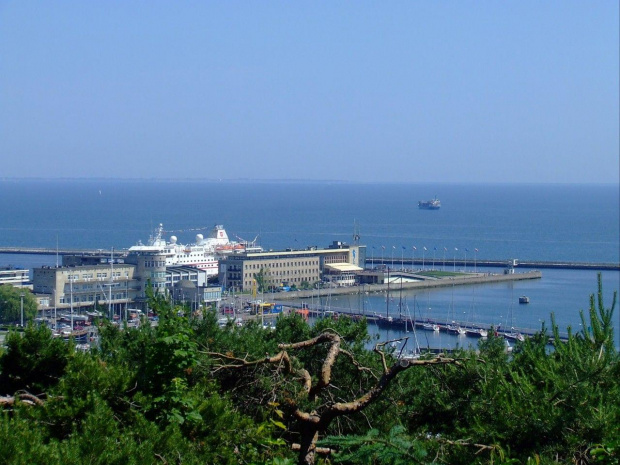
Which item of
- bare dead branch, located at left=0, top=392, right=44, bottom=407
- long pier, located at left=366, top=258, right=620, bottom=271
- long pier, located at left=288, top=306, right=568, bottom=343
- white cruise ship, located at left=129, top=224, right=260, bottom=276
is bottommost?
long pier, located at left=288, top=306, right=568, bottom=343

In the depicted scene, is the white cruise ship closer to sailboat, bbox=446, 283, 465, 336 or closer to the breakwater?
the breakwater

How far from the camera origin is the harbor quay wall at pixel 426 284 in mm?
23781

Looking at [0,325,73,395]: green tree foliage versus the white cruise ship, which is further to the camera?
the white cruise ship

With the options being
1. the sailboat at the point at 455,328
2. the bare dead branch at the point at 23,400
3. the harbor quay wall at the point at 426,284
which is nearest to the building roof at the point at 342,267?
the harbor quay wall at the point at 426,284

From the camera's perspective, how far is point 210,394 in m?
3.48

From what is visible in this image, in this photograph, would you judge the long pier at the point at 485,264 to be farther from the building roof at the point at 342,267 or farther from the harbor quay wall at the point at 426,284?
the building roof at the point at 342,267

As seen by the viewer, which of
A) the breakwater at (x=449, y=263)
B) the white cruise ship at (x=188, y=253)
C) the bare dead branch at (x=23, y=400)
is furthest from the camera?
the breakwater at (x=449, y=263)

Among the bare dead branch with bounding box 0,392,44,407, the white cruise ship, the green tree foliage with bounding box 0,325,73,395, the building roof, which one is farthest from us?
the white cruise ship

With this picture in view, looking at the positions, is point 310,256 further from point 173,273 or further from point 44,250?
point 44,250

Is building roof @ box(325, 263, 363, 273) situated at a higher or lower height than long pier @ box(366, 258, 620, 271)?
higher

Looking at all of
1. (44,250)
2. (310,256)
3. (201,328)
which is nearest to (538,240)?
(310,256)

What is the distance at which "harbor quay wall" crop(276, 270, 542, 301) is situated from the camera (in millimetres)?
23781

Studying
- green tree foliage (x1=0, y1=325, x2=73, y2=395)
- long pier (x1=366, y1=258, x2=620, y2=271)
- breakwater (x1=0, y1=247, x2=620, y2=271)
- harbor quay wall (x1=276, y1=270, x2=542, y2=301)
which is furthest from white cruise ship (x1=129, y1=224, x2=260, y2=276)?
green tree foliage (x1=0, y1=325, x2=73, y2=395)

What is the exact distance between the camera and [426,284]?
2523cm
